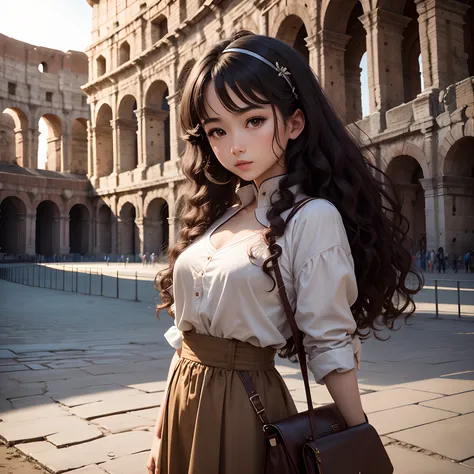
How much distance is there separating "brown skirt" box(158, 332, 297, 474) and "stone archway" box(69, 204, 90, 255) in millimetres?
39541

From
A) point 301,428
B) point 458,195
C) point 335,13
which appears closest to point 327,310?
point 301,428

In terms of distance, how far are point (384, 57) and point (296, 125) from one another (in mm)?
19949

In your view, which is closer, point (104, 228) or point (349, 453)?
point (349, 453)

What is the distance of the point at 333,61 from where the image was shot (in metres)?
21.7

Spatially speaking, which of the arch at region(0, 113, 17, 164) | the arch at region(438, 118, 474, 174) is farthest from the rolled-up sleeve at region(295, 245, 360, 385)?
the arch at region(0, 113, 17, 164)

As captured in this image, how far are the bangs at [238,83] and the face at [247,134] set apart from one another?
17 mm

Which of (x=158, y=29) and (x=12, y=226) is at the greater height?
(x=158, y=29)

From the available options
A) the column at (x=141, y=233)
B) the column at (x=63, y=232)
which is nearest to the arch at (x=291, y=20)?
the column at (x=141, y=233)

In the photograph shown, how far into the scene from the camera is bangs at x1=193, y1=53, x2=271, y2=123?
5.05ft

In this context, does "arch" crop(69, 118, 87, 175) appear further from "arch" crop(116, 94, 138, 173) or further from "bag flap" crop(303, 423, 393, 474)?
"bag flap" crop(303, 423, 393, 474)

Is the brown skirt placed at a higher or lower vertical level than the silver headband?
lower

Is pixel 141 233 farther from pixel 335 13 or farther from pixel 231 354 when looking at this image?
pixel 231 354

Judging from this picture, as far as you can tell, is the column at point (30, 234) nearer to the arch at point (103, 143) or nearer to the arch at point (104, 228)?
the arch at point (104, 228)

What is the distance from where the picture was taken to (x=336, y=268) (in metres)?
1.37
